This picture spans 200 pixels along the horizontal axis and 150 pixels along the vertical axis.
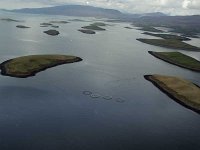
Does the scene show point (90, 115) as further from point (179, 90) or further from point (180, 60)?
point (180, 60)

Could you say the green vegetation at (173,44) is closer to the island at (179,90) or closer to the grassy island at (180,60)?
the grassy island at (180,60)

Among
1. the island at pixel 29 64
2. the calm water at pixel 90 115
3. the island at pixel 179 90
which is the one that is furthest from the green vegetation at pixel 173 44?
the island at pixel 179 90

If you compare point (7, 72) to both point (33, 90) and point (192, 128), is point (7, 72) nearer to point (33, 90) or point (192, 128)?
point (33, 90)

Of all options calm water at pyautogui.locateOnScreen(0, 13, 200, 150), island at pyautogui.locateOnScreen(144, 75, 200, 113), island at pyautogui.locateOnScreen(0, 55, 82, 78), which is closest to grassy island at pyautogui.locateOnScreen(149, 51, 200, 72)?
calm water at pyautogui.locateOnScreen(0, 13, 200, 150)

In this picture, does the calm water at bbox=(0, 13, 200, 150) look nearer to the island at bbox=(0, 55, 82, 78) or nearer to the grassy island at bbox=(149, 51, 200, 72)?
the island at bbox=(0, 55, 82, 78)

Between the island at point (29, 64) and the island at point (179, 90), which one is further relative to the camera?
the island at point (29, 64)

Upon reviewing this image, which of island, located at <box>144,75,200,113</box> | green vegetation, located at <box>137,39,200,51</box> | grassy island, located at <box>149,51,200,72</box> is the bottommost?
green vegetation, located at <box>137,39,200,51</box>
